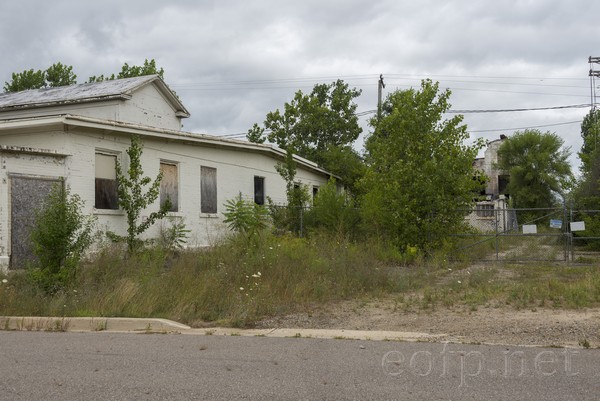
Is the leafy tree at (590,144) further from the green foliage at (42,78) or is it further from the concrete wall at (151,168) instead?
the green foliage at (42,78)

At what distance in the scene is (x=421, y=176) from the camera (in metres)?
18.8

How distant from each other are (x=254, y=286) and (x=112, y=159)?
7036 mm

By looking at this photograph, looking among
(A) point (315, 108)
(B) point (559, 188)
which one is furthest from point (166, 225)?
(B) point (559, 188)

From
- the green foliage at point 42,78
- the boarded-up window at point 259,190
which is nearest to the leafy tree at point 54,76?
the green foliage at point 42,78

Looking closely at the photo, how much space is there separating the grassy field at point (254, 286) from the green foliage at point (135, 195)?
1437mm

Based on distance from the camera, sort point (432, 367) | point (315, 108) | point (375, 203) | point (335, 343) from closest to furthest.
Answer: point (432, 367)
point (335, 343)
point (375, 203)
point (315, 108)

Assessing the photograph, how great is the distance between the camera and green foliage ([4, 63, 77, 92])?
36500 millimetres

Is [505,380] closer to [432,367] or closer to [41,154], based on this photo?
[432,367]

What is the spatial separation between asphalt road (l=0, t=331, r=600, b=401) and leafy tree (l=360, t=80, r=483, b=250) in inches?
424

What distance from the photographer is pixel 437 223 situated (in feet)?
61.6

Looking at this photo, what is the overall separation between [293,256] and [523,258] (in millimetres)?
8439

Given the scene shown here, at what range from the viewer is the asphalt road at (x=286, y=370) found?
596 cm

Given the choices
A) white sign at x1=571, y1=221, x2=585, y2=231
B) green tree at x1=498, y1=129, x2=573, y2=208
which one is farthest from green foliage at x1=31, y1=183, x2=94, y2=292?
green tree at x1=498, y1=129, x2=573, y2=208

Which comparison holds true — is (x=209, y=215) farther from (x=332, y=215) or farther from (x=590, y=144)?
(x=590, y=144)
